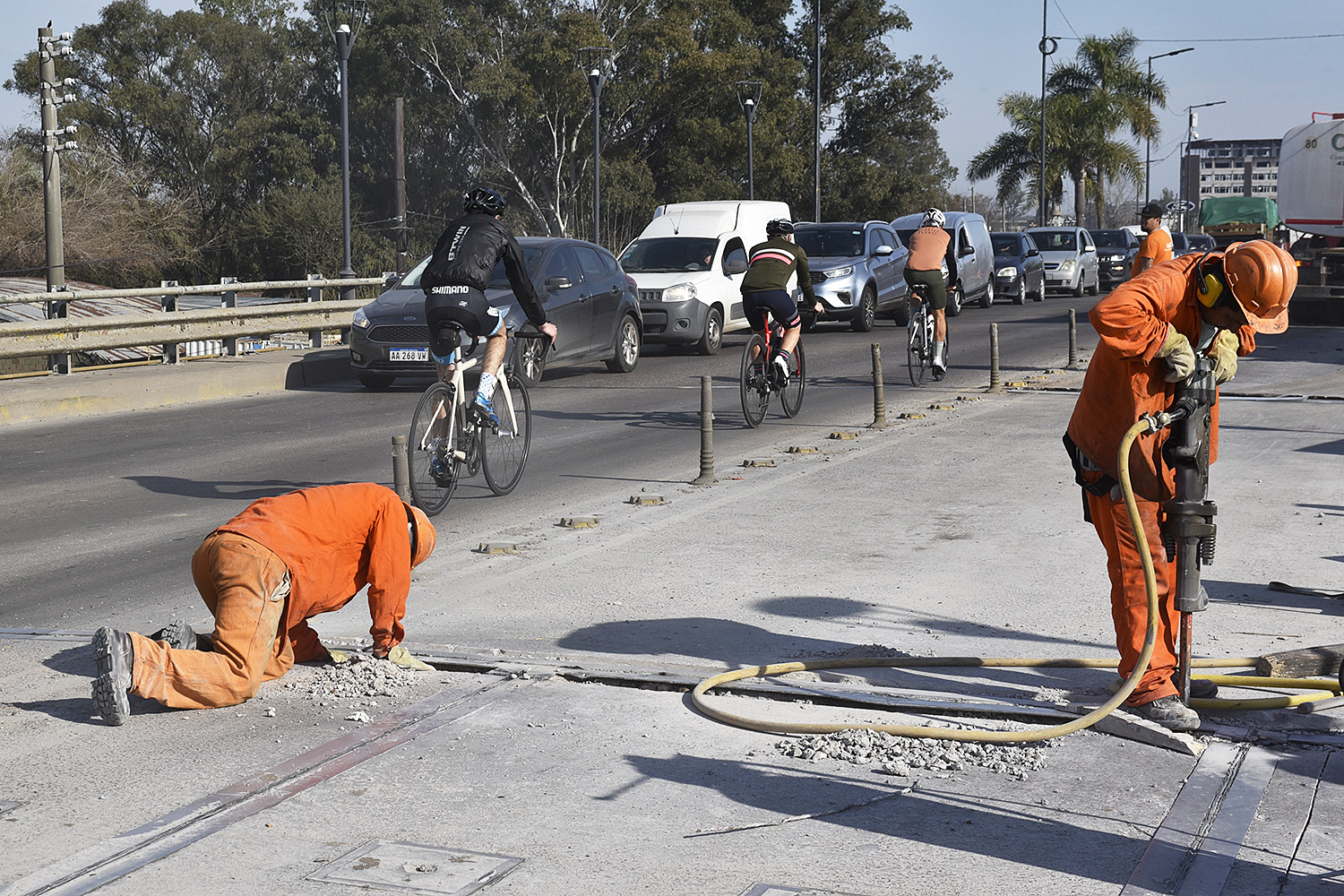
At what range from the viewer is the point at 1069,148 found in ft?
195

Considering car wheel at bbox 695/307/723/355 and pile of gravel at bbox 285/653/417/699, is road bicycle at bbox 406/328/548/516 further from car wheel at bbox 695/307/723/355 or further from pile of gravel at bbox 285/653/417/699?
car wheel at bbox 695/307/723/355

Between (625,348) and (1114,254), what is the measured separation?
88.5ft

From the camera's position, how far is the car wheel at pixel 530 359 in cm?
1585

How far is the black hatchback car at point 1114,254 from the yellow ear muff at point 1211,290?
35651 mm

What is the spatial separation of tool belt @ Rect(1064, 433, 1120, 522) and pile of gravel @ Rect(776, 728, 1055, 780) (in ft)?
2.96

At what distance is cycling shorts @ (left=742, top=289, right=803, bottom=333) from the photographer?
12734mm

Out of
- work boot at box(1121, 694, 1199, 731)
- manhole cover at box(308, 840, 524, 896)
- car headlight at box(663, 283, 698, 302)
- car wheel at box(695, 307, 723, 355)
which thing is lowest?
manhole cover at box(308, 840, 524, 896)

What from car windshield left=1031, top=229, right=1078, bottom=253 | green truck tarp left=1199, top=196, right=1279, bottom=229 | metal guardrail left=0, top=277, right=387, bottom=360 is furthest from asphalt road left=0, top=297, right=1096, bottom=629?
green truck tarp left=1199, top=196, right=1279, bottom=229

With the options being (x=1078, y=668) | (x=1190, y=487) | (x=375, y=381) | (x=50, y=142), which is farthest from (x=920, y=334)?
(x=50, y=142)

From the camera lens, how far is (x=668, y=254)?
21641 millimetres

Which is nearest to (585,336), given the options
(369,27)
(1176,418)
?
(1176,418)

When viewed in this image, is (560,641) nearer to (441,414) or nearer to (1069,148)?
(441,414)

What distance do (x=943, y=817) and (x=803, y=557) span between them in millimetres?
3528

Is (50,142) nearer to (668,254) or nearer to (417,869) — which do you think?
(668,254)
